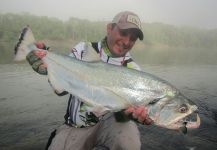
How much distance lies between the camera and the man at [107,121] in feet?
20.3

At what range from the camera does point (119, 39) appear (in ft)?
20.3

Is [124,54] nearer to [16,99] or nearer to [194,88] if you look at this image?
[16,99]

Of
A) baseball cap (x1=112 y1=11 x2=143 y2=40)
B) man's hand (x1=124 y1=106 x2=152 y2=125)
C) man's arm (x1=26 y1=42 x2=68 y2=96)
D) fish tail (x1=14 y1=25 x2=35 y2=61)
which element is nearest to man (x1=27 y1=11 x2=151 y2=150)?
baseball cap (x1=112 y1=11 x2=143 y2=40)

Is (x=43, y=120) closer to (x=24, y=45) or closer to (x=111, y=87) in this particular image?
(x=24, y=45)

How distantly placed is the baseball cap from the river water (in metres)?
4.10

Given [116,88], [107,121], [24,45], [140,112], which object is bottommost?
[107,121]

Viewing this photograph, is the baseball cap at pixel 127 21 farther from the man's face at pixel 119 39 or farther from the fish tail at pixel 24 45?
the fish tail at pixel 24 45

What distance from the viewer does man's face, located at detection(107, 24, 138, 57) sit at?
6.18 m

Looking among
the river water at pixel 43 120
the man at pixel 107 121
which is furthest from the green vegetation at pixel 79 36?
the man at pixel 107 121

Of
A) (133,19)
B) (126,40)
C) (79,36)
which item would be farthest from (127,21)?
(79,36)

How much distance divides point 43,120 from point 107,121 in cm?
519

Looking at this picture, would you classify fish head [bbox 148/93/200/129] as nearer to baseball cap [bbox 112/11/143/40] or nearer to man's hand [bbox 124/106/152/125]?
man's hand [bbox 124/106/152/125]

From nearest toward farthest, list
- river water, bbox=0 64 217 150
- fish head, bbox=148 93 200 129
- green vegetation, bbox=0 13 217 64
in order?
fish head, bbox=148 93 200 129 → river water, bbox=0 64 217 150 → green vegetation, bbox=0 13 217 64

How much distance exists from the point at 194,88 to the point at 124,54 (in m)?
13.3
